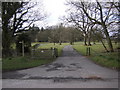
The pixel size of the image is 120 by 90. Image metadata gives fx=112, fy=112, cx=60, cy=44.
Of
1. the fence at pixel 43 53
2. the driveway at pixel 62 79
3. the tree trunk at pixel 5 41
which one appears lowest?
the driveway at pixel 62 79

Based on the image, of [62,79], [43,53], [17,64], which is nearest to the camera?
[62,79]

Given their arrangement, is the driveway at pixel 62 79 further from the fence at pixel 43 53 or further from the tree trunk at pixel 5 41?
the tree trunk at pixel 5 41

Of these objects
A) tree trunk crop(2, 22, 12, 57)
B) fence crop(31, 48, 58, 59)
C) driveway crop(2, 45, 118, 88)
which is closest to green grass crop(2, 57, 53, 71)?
driveway crop(2, 45, 118, 88)

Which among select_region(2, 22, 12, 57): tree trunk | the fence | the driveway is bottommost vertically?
the driveway

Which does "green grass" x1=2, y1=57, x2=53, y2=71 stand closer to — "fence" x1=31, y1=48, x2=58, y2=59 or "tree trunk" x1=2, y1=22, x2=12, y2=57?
"fence" x1=31, y1=48, x2=58, y2=59

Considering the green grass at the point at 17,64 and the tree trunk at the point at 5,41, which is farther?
the tree trunk at the point at 5,41

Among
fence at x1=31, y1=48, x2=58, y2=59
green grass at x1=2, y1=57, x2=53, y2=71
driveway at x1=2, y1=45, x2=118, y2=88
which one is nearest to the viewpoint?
driveway at x1=2, y1=45, x2=118, y2=88

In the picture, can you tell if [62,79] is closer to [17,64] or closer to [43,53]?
[17,64]

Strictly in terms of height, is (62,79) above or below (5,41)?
below

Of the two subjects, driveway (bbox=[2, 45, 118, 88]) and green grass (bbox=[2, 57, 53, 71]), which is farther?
green grass (bbox=[2, 57, 53, 71])

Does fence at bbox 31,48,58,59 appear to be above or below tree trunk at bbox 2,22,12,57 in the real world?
below

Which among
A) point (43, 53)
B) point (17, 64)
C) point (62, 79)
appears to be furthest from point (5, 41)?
point (62, 79)

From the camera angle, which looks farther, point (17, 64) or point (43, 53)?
point (43, 53)

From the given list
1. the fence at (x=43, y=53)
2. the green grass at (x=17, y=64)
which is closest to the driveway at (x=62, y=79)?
the green grass at (x=17, y=64)
